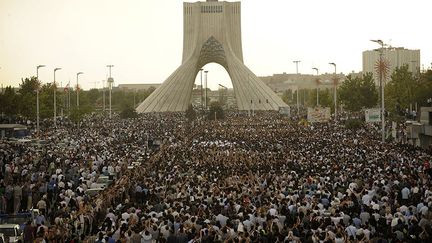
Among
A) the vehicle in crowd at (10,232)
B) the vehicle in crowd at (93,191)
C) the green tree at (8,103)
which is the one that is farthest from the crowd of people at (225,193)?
the green tree at (8,103)

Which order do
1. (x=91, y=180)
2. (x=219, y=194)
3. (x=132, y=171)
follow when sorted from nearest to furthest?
(x=219, y=194), (x=91, y=180), (x=132, y=171)

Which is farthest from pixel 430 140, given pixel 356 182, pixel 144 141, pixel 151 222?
pixel 151 222

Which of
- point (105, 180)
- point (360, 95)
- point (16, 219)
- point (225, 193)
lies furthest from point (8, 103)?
point (16, 219)

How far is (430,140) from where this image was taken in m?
37.4

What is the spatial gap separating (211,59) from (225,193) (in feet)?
303

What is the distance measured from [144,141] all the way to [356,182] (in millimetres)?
23055

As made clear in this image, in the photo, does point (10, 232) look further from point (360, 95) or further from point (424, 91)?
point (360, 95)

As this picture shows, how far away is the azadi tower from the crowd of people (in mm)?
56394

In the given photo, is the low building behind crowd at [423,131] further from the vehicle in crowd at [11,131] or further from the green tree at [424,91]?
the vehicle in crowd at [11,131]

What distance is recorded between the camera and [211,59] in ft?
362

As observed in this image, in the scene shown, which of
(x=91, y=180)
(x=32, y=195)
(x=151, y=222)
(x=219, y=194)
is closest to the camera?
(x=151, y=222)

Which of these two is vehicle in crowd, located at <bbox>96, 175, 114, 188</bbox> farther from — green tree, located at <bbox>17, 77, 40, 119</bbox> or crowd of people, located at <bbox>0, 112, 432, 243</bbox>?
green tree, located at <bbox>17, 77, 40, 119</bbox>

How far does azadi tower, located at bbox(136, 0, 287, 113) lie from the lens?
92250mm

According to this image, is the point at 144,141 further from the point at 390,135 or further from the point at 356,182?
the point at 356,182
